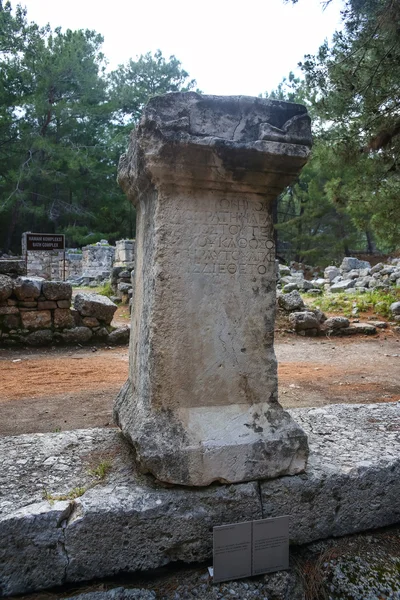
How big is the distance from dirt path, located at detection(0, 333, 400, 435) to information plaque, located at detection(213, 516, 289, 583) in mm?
2203

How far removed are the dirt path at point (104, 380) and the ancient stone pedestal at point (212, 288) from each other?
6.76ft

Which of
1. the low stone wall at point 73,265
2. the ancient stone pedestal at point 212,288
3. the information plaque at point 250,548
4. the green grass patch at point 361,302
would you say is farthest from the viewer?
the low stone wall at point 73,265

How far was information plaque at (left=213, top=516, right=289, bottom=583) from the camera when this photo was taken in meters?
1.73

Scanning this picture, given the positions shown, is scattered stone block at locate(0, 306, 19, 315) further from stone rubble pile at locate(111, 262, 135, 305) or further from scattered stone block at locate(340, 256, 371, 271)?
scattered stone block at locate(340, 256, 371, 271)

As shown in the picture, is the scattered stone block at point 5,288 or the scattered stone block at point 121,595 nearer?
the scattered stone block at point 121,595

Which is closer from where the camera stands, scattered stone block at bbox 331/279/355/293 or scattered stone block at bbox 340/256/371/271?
scattered stone block at bbox 331/279/355/293

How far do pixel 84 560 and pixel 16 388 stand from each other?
3.64 m

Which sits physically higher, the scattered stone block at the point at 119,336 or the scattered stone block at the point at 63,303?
the scattered stone block at the point at 63,303

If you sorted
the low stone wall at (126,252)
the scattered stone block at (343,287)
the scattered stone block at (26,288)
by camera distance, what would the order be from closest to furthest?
1. the scattered stone block at (26,288)
2. the scattered stone block at (343,287)
3. the low stone wall at (126,252)

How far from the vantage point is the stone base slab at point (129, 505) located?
1.63 metres

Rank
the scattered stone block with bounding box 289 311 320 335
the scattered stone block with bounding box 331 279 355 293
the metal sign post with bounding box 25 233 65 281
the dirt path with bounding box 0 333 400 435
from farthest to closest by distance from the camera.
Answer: the scattered stone block with bounding box 331 279 355 293 → the metal sign post with bounding box 25 233 65 281 → the scattered stone block with bounding box 289 311 320 335 → the dirt path with bounding box 0 333 400 435

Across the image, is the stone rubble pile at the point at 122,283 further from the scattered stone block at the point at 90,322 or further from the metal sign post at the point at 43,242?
the scattered stone block at the point at 90,322

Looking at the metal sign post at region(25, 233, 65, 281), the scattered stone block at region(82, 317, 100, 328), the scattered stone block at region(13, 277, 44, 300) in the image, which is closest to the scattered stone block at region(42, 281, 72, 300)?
the scattered stone block at region(13, 277, 44, 300)

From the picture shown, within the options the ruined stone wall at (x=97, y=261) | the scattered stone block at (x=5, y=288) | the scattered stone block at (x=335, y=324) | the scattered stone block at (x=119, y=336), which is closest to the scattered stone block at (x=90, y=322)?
the scattered stone block at (x=119, y=336)
